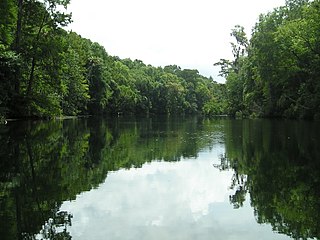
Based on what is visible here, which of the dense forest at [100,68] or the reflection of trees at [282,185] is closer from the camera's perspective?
the reflection of trees at [282,185]

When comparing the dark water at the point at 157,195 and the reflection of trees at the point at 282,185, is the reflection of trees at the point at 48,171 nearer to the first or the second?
the dark water at the point at 157,195

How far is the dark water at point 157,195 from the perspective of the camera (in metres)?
5.82

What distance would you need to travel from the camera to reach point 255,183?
9.17 m

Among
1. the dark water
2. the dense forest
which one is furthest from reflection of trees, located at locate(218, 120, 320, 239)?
the dense forest

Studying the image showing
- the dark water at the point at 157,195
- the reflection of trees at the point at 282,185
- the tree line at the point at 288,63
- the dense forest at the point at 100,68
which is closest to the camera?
the dark water at the point at 157,195

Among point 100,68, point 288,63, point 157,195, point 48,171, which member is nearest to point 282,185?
point 157,195

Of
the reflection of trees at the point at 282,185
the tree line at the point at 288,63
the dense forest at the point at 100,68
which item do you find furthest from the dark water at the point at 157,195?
the tree line at the point at 288,63

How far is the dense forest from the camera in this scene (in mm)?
32594

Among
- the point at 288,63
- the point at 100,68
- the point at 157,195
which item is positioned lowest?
the point at 157,195

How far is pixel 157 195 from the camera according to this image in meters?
8.22

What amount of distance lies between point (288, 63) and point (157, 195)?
133 feet

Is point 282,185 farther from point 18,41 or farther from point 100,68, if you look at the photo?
point 100,68

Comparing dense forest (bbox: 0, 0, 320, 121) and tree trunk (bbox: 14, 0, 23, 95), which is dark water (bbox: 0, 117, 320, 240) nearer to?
dense forest (bbox: 0, 0, 320, 121)

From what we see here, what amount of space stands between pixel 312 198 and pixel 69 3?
31924 millimetres
